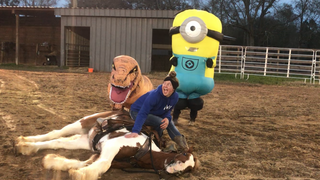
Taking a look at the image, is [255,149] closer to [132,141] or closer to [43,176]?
[132,141]

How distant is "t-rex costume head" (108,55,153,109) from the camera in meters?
3.08

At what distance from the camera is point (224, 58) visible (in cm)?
1495

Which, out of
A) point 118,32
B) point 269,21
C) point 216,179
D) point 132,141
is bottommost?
point 216,179

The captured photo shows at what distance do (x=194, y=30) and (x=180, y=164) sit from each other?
2596 mm

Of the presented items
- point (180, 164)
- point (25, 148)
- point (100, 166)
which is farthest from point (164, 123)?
point (25, 148)

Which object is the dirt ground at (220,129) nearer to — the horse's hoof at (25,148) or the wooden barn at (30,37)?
the horse's hoof at (25,148)

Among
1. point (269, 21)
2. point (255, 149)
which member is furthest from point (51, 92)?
point (269, 21)

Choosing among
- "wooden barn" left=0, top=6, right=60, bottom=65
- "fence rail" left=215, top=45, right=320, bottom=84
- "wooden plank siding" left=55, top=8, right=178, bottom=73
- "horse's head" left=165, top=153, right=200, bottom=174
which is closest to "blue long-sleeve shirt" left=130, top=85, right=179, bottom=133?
"horse's head" left=165, top=153, right=200, bottom=174

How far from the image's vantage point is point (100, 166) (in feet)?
7.88

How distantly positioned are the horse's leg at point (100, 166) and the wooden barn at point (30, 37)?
57.4 feet

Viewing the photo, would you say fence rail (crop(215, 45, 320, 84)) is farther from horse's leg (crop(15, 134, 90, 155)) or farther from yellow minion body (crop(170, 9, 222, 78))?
horse's leg (crop(15, 134, 90, 155))

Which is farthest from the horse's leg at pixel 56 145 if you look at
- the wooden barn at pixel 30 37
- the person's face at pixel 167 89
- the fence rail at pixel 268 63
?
the wooden barn at pixel 30 37

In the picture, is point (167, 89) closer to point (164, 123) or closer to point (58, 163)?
point (164, 123)

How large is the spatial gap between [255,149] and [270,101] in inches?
186
